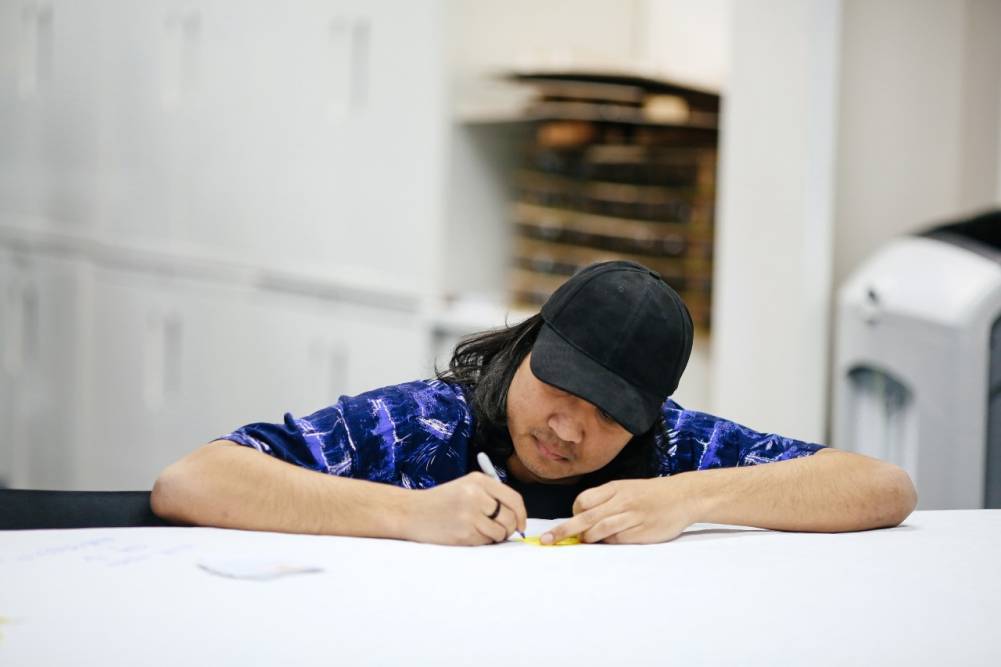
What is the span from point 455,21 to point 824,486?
7.15ft

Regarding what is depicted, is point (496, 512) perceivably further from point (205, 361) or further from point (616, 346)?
point (205, 361)

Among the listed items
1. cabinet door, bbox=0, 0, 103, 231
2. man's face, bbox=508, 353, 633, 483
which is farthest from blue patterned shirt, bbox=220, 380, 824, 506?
cabinet door, bbox=0, 0, 103, 231

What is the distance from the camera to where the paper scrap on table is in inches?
51.4

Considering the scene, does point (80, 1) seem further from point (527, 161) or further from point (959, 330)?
point (959, 330)

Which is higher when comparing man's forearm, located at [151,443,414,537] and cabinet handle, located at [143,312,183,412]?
man's forearm, located at [151,443,414,537]

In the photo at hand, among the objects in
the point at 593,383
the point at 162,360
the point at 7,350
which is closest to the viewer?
the point at 593,383

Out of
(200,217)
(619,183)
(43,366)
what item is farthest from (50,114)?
(619,183)

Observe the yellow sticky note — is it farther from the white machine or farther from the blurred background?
the white machine

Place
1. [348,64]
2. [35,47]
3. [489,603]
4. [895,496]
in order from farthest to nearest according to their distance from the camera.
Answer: [35,47]
[348,64]
[895,496]
[489,603]

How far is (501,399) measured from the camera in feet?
5.68

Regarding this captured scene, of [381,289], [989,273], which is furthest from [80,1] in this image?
[989,273]

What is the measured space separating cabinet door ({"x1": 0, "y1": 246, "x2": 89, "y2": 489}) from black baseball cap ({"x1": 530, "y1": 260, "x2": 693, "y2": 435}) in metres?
3.79

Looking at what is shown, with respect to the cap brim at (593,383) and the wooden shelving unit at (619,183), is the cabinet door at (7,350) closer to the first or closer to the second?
the wooden shelving unit at (619,183)

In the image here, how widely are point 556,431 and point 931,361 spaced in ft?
3.86
